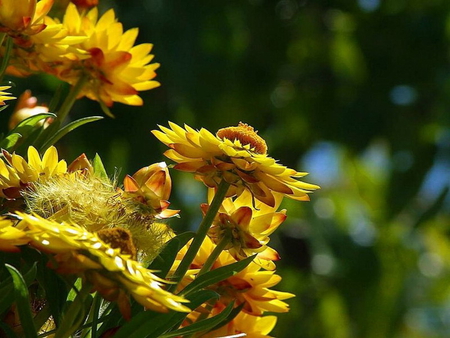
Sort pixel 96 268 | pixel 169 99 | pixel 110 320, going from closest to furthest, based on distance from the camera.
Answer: pixel 96 268 < pixel 110 320 < pixel 169 99

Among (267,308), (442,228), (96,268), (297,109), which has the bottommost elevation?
(442,228)

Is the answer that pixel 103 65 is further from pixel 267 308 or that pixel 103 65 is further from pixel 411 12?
pixel 411 12

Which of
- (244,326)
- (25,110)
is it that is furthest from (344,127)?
(244,326)

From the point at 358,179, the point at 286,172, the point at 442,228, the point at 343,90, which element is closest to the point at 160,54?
the point at 343,90

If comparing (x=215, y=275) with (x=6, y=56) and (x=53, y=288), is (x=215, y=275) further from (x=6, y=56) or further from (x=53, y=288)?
(x=6, y=56)

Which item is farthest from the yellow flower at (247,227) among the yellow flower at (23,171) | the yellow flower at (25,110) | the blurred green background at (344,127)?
the blurred green background at (344,127)

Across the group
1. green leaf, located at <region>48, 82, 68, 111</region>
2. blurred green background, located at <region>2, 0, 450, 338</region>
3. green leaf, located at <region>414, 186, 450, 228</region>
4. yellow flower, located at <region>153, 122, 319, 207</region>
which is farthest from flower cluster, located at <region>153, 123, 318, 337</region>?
green leaf, located at <region>414, 186, 450, 228</region>
